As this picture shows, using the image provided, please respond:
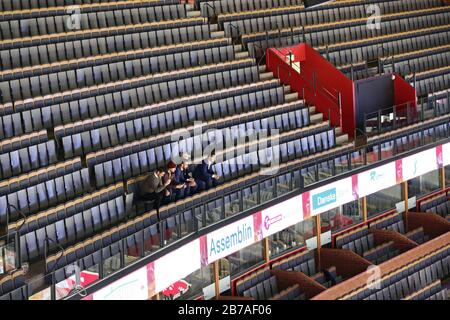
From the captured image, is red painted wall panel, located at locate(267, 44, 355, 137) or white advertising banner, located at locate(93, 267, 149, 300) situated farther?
red painted wall panel, located at locate(267, 44, 355, 137)

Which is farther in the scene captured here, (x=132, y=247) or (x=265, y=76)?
(x=265, y=76)

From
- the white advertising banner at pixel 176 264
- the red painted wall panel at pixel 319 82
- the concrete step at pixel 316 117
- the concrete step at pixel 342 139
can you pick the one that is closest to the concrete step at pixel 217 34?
the red painted wall panel at pixel 319 82

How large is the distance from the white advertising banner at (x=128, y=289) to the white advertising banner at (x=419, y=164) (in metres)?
3.74

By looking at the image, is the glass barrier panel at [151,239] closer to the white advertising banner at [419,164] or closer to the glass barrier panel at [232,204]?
the glass barrier panel at [232,204]

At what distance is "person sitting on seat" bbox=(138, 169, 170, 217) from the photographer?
571cm

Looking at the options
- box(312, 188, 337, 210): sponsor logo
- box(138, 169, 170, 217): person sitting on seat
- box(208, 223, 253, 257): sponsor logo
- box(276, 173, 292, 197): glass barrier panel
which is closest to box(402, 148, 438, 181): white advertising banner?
box(312, 188, 337, 210): sponsor logo

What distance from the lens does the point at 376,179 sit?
7.71 metres

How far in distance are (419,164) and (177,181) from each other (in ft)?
10.7

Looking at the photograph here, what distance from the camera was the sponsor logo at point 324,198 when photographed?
7.10 m

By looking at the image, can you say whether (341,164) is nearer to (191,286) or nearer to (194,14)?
(191,286)

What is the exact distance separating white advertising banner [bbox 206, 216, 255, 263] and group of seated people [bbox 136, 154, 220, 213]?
0.39 meters

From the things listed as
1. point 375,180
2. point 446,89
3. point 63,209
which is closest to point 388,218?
point 375,180

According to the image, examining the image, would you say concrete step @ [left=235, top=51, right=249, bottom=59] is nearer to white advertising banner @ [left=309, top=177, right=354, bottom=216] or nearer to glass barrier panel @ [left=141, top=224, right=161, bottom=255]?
white advertising banner @ [left=309, top=177, right=354, bottom=216]

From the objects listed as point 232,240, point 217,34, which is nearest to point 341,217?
point 232,240
